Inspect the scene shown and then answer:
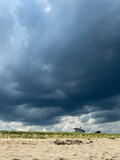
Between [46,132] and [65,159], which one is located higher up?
[46,132]

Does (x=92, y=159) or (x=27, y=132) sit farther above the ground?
(x=27, y=132)

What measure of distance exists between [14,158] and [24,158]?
16.7 inches

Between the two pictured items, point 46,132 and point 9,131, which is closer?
point 9,131

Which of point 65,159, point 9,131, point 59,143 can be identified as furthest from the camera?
point 9,131

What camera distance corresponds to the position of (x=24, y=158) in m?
9.23

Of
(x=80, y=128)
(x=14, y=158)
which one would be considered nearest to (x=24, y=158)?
(x=14, y=158)

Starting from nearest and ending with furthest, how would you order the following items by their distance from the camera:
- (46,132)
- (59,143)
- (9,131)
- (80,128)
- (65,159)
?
(65,159)
(59,143)
(9,131)
(46,132)
(80,128)

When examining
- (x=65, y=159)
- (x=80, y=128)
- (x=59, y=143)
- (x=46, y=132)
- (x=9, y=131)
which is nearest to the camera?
(x=65, y=159)

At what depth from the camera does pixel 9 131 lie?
25.3 meters

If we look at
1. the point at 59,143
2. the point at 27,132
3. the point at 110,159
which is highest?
the point at 27,132

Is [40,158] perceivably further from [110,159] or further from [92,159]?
[110,159]

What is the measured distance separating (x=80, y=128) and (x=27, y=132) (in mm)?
13990

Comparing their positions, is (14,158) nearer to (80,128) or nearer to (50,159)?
(50,159)

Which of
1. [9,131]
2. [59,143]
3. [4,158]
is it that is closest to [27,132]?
[9,131]
